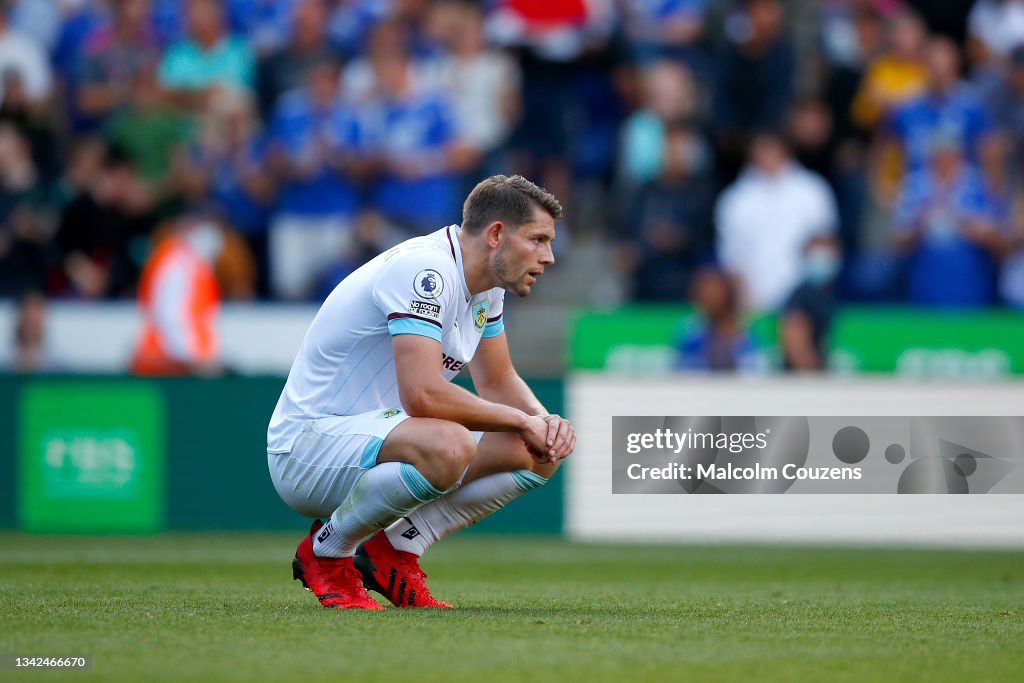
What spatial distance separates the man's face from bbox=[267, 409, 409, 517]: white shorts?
28.3 inches

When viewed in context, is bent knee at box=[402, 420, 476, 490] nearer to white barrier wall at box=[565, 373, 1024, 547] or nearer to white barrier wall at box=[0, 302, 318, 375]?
white barrier wall at box=[565, 373, 1024, 547]

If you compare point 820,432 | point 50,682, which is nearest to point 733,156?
point 820,432

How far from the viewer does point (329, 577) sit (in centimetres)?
661

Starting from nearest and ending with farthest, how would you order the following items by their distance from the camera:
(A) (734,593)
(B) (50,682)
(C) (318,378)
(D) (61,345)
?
(B) (50,682), (C) (318,378), (A) (734,593), (D) (61,345)

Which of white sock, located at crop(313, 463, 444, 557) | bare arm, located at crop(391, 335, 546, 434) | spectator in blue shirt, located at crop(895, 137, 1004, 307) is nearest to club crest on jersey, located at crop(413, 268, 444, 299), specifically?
bare arm, located at crop(391, 335, 546, 434)

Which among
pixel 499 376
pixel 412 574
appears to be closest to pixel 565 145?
pixel 499 376

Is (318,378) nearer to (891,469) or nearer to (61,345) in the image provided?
(891,469)

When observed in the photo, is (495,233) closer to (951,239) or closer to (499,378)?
(499,378)

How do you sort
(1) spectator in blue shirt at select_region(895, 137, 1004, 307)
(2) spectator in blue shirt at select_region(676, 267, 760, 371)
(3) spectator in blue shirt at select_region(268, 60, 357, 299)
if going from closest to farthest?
(2) spectator in blue shirt at select_region(676, 267, 760, 371) < (1) spectator in blue shirt at select_region(895, 137, 1004, 307) < (3) spectator in blue shirt at select_region(268, 60, 357, 299)

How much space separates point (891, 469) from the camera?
40.2 ft

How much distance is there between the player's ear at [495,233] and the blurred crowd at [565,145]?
26.2 ft

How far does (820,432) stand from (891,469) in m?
0.67

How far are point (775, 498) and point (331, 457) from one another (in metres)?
6.52

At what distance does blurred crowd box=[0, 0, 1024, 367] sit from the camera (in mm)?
14844
